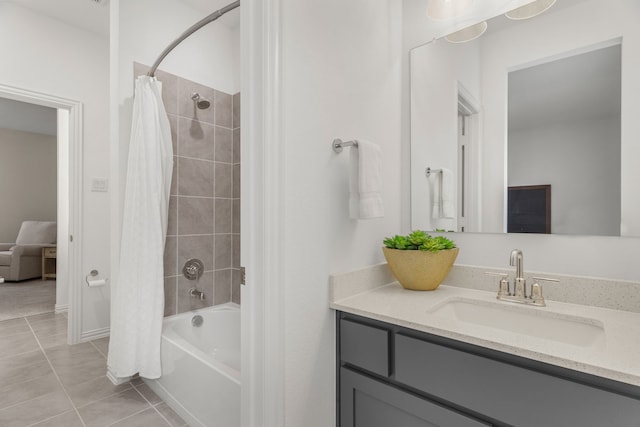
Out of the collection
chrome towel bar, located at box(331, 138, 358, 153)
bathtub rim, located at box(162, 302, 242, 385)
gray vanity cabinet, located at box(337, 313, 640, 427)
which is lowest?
bathtub rim, located at box(162, 302, 242, 385)

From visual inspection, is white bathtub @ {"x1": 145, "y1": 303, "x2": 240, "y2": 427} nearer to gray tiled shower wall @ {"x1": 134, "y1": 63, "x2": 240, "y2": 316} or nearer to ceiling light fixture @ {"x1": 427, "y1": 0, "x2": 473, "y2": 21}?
gray tiled shower wall @ {"x1": 134, "y1": 63, "x2": 240, "y2": 316}

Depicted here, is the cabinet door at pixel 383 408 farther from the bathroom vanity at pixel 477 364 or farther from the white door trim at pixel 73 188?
the white door trim at pixel 73 188

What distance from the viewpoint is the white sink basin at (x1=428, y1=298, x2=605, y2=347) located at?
1.04m

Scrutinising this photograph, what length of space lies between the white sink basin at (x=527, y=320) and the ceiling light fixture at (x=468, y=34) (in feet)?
3.83

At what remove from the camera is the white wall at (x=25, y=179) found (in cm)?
578

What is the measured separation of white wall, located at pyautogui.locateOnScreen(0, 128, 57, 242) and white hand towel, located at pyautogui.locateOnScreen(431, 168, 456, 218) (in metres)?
7.31

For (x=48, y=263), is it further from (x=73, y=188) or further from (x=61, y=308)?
(x=73, y=188)

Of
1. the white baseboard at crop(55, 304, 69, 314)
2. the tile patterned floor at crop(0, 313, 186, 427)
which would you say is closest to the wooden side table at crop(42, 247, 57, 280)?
the white baseboard at crop(55, 304, 69, 314)

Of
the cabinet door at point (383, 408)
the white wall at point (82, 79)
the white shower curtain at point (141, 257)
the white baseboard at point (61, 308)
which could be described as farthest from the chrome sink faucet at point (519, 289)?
the white baseboard at point (61, 308)

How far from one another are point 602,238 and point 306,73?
4.06 feet

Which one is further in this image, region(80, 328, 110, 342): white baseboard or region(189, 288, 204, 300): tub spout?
region(80, 328, 110, 342): white baseboard

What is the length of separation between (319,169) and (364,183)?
0.59 ft

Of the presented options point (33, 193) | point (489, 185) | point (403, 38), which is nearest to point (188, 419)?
point (489, 185)

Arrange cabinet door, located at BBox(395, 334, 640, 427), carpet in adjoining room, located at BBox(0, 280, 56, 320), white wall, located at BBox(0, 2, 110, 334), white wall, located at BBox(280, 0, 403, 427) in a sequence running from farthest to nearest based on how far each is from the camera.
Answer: carpet in adjoining room, located at BBox(0, 280, 56, 320) < white wall, located at BBox(0, 2, 110, 334) < white wall, located at BBox(280, 0, 403, 427) < cabinet door, located at BBox(395, 334, 640, 427)
